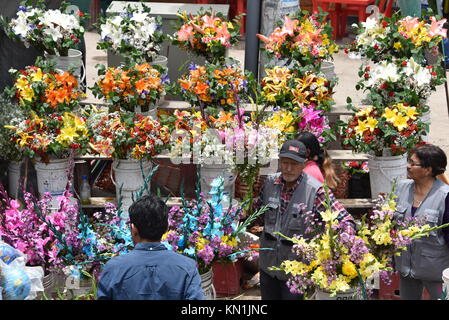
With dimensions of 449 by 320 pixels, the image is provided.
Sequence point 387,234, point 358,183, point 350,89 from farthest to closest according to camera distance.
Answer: point 350,89, point 358,183, point 387,234

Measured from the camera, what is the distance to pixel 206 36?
7457mm

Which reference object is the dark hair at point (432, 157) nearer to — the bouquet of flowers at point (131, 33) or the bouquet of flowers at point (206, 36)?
the bouquet of flowers at point (206, 36)

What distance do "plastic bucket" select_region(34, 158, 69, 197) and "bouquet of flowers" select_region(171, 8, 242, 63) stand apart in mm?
1274

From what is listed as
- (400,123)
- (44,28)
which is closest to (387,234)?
(400,123)

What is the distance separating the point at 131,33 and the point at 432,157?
2.94m

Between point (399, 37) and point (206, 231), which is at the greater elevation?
point (399, 37)

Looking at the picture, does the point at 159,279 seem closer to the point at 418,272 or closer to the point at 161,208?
the point at 161,208

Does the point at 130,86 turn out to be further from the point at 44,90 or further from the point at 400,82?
the point at 400,82

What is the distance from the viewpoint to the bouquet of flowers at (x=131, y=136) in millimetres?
6816

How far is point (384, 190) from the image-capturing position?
7262 mm

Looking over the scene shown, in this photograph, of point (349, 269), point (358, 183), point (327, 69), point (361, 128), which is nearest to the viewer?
point (349, 269)

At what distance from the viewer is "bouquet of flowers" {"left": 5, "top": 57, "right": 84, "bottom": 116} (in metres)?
7.11

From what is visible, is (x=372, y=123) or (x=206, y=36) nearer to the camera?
(x=372, y=123)
